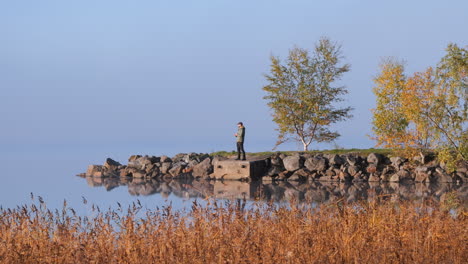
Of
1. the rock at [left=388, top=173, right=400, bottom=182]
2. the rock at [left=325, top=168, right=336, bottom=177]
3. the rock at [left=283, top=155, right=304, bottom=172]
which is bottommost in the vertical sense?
the rock at [left=388, top=173, right=400, bottom=182]

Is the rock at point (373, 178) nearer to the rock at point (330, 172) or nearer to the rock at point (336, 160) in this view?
the rock at point (330, 172)

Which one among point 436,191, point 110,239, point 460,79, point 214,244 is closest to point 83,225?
point 110,239

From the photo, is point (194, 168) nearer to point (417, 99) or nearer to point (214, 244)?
point (417, 99)

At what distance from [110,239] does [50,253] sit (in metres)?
0.84

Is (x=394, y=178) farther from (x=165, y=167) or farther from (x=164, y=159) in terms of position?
(x=164, y=159)

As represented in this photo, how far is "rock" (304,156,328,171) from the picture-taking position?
34.0 metres

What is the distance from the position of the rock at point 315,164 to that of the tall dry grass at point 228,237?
23.3 m

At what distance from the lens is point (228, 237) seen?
8273 mm

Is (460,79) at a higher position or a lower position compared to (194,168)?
higher

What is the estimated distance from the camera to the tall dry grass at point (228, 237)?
7.38 meters

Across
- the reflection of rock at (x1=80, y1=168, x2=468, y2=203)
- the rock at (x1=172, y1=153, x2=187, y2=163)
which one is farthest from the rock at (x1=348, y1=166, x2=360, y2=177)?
the rock at (x1=172, y1=153, x2=187, y2=163)

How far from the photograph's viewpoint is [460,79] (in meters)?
29.5

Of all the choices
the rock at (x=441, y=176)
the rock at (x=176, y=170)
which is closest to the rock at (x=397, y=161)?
the rock at (x=441, y=176)

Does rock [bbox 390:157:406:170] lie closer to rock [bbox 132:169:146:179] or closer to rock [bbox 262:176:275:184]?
rock [bbox 262:176:275:184]
